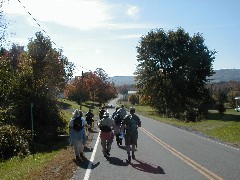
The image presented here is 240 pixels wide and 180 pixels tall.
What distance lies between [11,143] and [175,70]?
190ft

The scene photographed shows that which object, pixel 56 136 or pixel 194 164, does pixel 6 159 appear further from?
pixel 194 164

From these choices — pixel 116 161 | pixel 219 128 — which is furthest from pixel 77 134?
pixel 219 128

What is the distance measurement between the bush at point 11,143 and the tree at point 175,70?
53657 millimetres

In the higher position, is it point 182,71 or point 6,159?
point 182,71

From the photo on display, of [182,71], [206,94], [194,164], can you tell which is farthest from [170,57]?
[194,164]

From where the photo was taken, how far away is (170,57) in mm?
75875

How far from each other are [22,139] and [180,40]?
58.5m

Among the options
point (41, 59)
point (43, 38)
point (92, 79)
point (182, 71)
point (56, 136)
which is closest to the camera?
point (56, 136)

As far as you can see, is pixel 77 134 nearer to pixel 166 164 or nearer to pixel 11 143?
pixel 166 164

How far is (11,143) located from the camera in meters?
20.5

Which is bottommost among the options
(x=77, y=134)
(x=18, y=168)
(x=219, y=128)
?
(x=219, y=128)

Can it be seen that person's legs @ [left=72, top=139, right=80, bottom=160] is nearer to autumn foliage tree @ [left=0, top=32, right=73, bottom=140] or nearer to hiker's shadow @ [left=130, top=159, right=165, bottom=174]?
hiker's shadow @ [left=130, top=159, right=165, bottom=174]

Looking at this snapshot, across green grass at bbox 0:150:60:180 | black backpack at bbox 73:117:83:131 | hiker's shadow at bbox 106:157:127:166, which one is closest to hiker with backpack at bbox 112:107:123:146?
green grass at bbox 0:150:60:180

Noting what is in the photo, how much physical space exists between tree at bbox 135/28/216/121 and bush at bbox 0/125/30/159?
2112 inches
